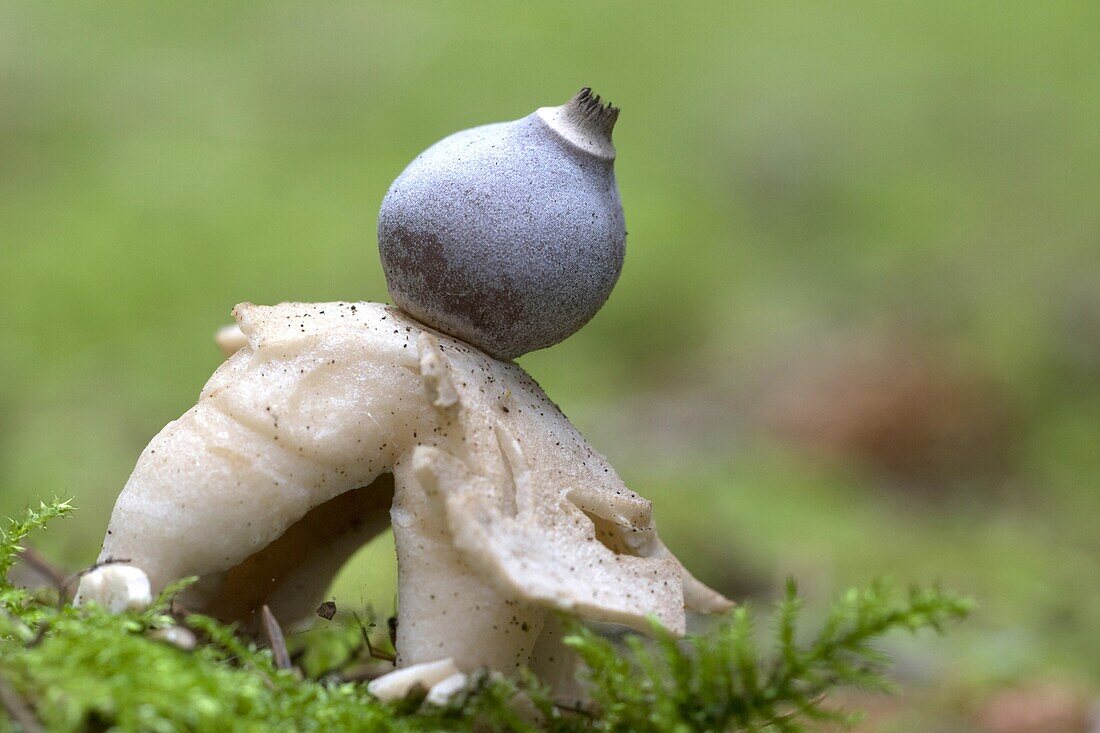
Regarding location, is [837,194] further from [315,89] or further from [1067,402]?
[315,89]

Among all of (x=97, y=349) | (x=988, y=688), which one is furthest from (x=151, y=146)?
(x=988, y=688)

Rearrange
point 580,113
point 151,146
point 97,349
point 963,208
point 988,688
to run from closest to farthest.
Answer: point 580,113 → point 988,688 → point 97,349 → point 151,146 → point 963,208

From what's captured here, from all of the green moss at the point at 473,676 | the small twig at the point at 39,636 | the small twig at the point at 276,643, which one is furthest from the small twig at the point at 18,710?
the small twig at the point at 276,643

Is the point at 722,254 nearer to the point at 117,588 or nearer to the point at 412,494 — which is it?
Answer: the point at 412,494

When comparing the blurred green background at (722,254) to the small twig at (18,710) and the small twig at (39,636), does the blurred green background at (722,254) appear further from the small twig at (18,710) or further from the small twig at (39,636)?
the small twig at (18,710)

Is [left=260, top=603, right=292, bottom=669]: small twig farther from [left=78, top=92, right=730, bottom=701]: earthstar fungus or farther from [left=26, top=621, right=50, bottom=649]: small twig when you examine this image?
[left=26, top=621, right=50, bottom=649]: small twig

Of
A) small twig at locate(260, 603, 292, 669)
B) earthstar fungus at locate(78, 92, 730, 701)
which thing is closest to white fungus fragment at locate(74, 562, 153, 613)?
earthstar fungus at locate(78, 92, 730, 701)
